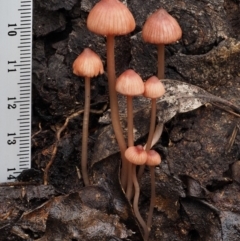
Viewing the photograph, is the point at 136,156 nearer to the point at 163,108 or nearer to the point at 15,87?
the point at 163,108

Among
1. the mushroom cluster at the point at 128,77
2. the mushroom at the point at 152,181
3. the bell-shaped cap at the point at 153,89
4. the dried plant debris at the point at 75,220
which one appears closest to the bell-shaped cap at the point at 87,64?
the mushroom cluster at the point at 128,77

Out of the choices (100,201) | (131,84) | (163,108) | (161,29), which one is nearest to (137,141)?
(163,108)

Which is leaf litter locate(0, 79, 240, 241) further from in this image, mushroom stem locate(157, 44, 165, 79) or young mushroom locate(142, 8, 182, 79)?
young mushroom locate(142, 8, 182, 79)

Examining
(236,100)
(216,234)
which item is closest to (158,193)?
(216,234)

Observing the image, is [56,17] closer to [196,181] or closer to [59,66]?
[59,66]

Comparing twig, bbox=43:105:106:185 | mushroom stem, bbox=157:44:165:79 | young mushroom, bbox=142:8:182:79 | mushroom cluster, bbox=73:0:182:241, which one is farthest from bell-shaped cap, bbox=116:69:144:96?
twig, bbox=43:105:106:185

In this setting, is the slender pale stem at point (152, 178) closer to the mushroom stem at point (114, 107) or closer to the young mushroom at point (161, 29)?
the mushroom stem at point (114, 107)
